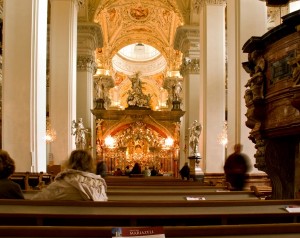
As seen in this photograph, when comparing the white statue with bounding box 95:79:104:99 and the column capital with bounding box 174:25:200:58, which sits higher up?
the column capital with bounding box 174:25:200:58

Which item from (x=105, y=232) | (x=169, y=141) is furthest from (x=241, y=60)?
(x=169, y=141)

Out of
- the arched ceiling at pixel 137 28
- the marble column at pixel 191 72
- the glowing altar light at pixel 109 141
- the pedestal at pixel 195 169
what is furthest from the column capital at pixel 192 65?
the arched ceiling at pixel 137 28

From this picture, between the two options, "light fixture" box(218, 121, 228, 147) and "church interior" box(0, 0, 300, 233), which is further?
"light fixture" box(218, 121, 228, 147)

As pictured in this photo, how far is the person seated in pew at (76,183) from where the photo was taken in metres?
4.89

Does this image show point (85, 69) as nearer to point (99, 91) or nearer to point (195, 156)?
point (99, 91)

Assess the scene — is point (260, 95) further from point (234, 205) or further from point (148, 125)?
point (148, 125)

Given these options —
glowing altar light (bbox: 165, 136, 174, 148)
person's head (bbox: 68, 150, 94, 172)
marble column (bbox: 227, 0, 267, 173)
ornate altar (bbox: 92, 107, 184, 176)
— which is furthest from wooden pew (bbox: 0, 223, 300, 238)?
glowing altar light (bbox: 165, 136, 174, 148)

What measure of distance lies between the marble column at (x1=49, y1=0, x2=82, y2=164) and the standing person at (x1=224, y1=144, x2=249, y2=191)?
10575 mm

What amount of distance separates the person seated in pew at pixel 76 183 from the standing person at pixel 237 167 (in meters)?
4.47

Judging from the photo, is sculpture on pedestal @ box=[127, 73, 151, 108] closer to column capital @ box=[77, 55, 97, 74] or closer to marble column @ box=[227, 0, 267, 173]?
column capital @ box=[77, 55, 97, 74]

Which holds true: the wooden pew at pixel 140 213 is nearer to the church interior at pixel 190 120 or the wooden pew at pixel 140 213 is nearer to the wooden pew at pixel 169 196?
the church interior at pixel 190 120

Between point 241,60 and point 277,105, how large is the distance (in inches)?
219

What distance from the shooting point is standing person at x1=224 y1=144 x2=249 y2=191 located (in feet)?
29.5

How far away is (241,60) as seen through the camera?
1220 cm
